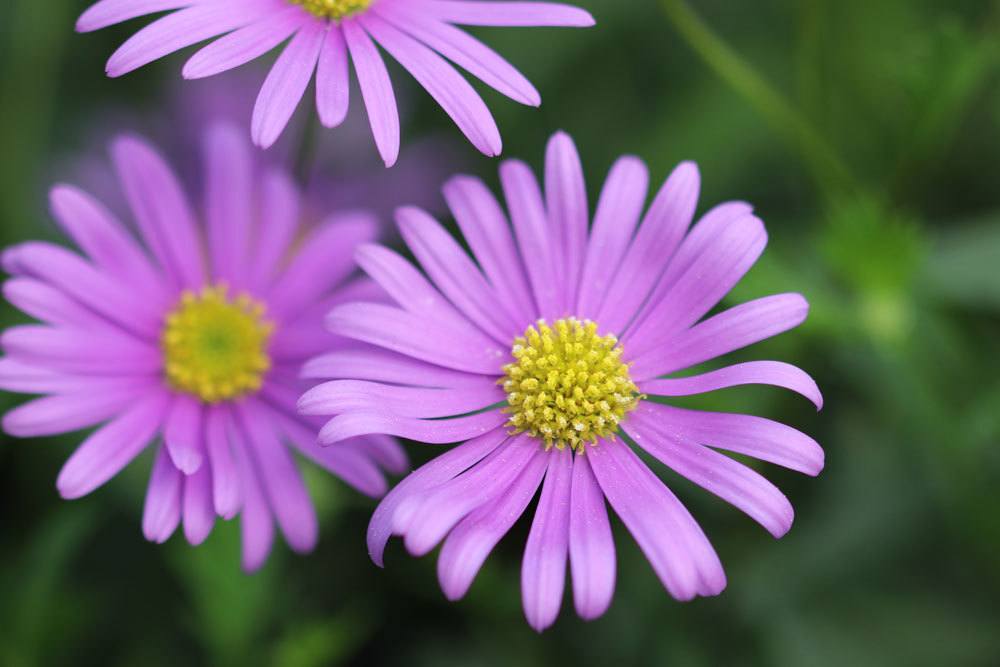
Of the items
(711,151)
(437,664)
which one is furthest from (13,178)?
(711,151)

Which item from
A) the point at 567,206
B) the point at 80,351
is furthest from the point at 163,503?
the point at 567,206

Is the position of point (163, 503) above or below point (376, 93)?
below

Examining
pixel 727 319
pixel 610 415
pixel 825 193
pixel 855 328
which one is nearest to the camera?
pixel 727 319

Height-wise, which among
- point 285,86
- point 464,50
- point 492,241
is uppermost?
point 464,50

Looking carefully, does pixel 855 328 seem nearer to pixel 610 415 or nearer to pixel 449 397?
pixel 610 415

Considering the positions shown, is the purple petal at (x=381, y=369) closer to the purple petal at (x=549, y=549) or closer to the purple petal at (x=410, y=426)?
the purple petal at (x=410, y=426)

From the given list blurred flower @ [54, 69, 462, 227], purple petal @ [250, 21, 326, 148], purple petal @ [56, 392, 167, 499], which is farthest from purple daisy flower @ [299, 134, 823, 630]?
blurred flower @ [54, 69, 462, 227]

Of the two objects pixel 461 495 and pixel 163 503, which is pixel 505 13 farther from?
pixel 163 503
